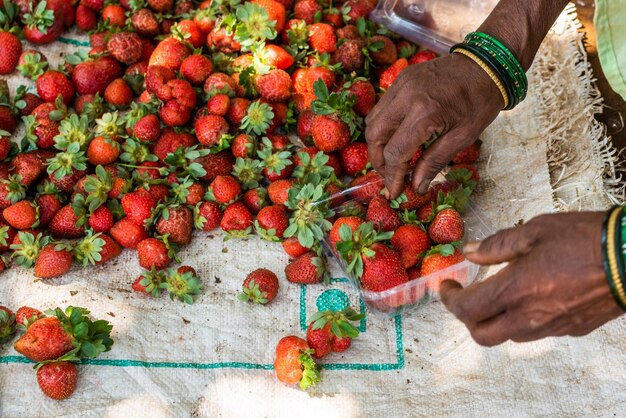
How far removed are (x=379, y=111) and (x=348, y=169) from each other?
0.39m

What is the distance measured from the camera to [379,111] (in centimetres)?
141

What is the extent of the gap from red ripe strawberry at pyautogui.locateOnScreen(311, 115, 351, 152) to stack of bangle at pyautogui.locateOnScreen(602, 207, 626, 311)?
2.81 feet

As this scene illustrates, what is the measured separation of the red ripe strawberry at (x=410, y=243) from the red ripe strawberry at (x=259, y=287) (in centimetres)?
31

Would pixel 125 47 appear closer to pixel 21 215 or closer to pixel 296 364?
pixel 21 215

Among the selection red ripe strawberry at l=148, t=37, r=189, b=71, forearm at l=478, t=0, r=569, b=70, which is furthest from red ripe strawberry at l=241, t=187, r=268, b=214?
forearm at l=478, t=0, r=569, b=70

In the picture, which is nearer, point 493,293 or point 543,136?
point 493,293

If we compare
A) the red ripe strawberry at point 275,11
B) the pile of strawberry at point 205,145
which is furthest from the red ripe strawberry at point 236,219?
the red ripe strawberry at point 275,11

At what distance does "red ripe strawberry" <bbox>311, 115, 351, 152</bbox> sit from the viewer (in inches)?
66.9

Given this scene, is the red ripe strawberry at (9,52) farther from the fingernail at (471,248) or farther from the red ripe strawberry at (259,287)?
the fingernail at (471,248)

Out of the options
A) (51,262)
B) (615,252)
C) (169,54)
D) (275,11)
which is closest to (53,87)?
(169,54)

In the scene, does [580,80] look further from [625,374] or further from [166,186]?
[166,186]

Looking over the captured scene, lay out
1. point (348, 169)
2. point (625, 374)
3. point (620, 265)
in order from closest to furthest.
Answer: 1. point (620, 265)
2. point (625, 374)
3. point (348, 169)

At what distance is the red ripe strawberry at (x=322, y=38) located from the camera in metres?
1.93

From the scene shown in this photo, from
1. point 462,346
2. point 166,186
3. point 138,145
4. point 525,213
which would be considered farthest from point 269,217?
point 525,213
